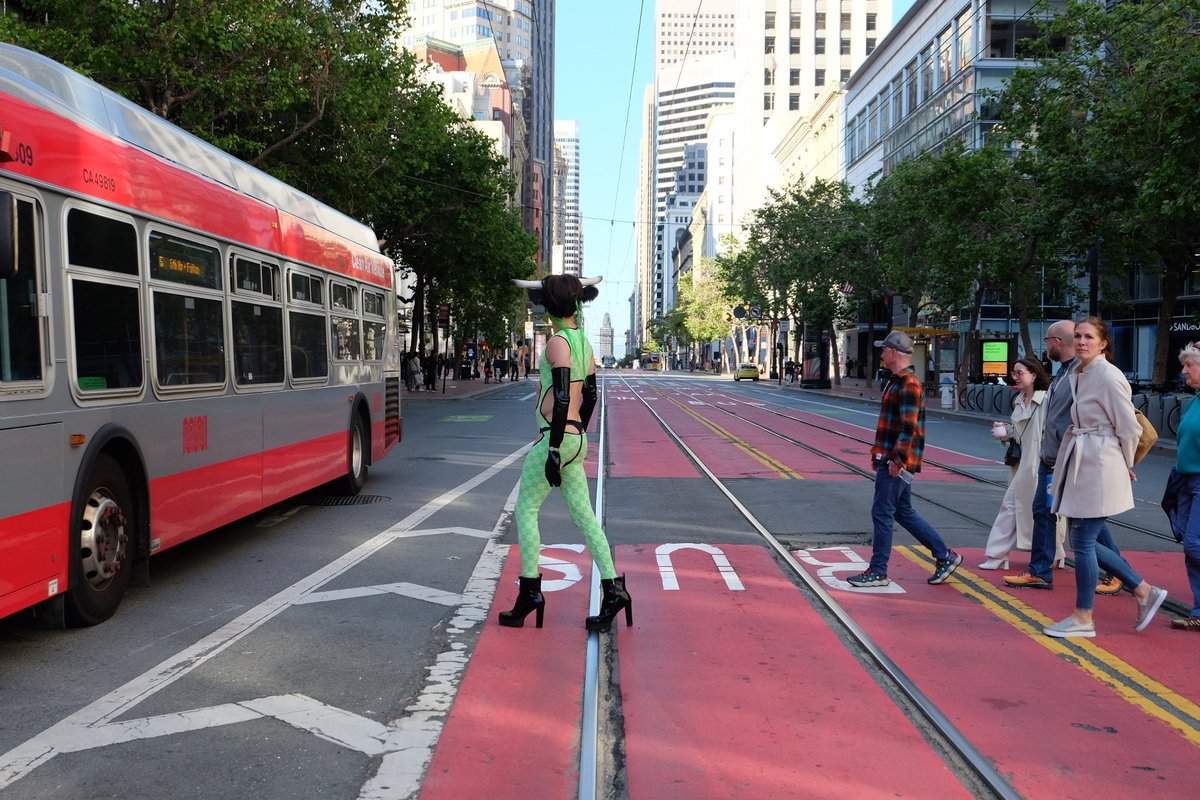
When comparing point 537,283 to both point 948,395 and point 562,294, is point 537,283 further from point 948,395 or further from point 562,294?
point 948,395

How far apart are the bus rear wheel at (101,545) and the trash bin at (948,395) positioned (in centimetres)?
3478

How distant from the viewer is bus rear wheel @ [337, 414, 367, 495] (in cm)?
1264

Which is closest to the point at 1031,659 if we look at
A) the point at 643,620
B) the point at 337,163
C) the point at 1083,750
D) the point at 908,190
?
the point at 1083,750

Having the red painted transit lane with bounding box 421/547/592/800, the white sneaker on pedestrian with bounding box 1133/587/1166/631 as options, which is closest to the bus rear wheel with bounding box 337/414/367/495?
the red painted transit lane with bounding box 421/547/592/800

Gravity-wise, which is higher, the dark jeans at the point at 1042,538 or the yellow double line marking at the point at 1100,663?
the dark jeans at the point at 1042,538

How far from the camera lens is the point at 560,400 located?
19.4ft

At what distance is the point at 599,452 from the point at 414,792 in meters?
15.0

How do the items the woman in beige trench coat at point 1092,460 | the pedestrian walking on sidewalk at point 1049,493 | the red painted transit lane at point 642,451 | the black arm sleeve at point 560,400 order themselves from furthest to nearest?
the red painted transit lane at point 642,451 < the pedestrian walking on sidewalk at point 1049,493 < the woman in beige trench coat at point 1092,460 < the black arm sleeve at point 560,400

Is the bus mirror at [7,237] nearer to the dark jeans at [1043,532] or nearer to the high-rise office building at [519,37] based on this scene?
the dark jeans at [1043,532]

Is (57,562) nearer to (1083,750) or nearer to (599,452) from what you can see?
(1083,750)

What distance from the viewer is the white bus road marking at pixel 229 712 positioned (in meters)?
4.31

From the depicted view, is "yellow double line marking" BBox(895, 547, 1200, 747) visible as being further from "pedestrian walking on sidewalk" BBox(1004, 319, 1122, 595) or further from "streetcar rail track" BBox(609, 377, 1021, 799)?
"streetcar rail track" BBox(609, 377, 1021, 799)

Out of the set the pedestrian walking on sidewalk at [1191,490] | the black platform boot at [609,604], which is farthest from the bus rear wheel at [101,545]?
the pedestrian walking on sidewalk at [1191,490]

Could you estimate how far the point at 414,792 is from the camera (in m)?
4.00
